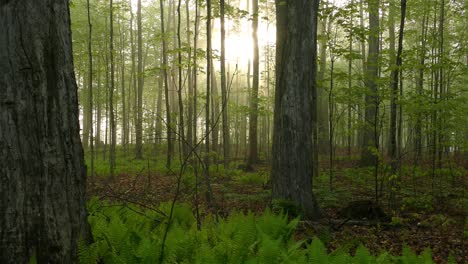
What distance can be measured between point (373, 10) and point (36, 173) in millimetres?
11160

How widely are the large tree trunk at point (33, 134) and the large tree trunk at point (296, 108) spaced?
13.7 ft

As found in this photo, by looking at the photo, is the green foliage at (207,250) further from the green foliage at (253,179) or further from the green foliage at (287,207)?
the green foliage at (253,179)

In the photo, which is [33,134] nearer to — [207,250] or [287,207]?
[207,250]

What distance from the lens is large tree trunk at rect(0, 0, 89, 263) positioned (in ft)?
7.77

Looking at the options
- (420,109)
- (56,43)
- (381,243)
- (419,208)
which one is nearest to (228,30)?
(420,109)

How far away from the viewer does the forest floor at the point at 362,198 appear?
5.31 metres

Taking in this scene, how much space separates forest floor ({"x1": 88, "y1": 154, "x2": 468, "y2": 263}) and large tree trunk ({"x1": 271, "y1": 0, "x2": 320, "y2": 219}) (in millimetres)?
684

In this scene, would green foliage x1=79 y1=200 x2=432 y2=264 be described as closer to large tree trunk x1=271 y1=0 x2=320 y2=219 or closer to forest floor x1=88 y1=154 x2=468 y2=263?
forest floor x1=88 y1=154 x2=468 y2=263

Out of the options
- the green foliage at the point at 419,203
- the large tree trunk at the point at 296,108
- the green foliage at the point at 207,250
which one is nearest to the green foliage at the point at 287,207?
the large tree trunk at the point at 296,108

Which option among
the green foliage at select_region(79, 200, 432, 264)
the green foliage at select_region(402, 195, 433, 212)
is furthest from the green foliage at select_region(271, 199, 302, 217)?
the green foliage at select_region(402, 195, 433, 212)

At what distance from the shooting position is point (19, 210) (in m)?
2.38

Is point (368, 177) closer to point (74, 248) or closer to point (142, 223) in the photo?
point (142, 223)

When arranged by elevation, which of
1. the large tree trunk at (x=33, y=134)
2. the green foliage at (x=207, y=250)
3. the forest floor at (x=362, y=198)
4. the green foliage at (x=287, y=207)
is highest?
the large tree trunk at (x=33, y=134)

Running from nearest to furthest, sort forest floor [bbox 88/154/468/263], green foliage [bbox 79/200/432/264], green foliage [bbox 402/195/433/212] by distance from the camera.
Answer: green foliage [bbox 79/200/432/264] < forest floor [bbox 88/154/468/263] < green foliage [bbox 402/195/433/212]
